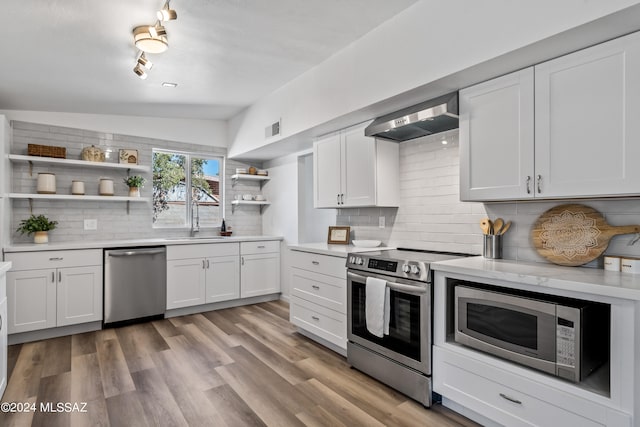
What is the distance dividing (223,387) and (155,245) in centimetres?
221

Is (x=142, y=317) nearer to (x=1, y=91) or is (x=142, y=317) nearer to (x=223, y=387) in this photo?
(x=223, y=387)

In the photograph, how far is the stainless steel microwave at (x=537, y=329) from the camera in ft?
5.69

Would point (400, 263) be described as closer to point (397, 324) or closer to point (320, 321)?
point (397, 324)

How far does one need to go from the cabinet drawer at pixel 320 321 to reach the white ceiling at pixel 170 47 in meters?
2.33

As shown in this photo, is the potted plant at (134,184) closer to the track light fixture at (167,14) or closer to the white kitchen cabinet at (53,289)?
the white kitchen cabinet at (53,289)

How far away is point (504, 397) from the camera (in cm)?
196

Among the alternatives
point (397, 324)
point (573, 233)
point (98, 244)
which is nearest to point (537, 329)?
point (573, 233)

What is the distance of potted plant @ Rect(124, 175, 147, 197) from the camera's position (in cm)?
448

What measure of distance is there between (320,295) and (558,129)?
2.26 m

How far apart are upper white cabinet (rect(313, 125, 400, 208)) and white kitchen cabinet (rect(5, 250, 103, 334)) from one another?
2631mm

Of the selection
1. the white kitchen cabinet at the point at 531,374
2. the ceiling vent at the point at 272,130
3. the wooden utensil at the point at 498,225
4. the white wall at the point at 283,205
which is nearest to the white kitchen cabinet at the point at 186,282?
the white wall at the point at 283,205

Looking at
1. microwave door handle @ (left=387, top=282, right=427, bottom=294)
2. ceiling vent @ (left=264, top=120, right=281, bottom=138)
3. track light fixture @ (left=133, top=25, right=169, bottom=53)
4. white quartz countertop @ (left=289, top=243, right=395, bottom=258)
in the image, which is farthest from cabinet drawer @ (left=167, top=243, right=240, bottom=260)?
microwave door handle @ (left=387, top=282, right=427, bottom=294)

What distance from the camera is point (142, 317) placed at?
163 inches

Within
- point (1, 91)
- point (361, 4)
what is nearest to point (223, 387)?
point (361, 4)
